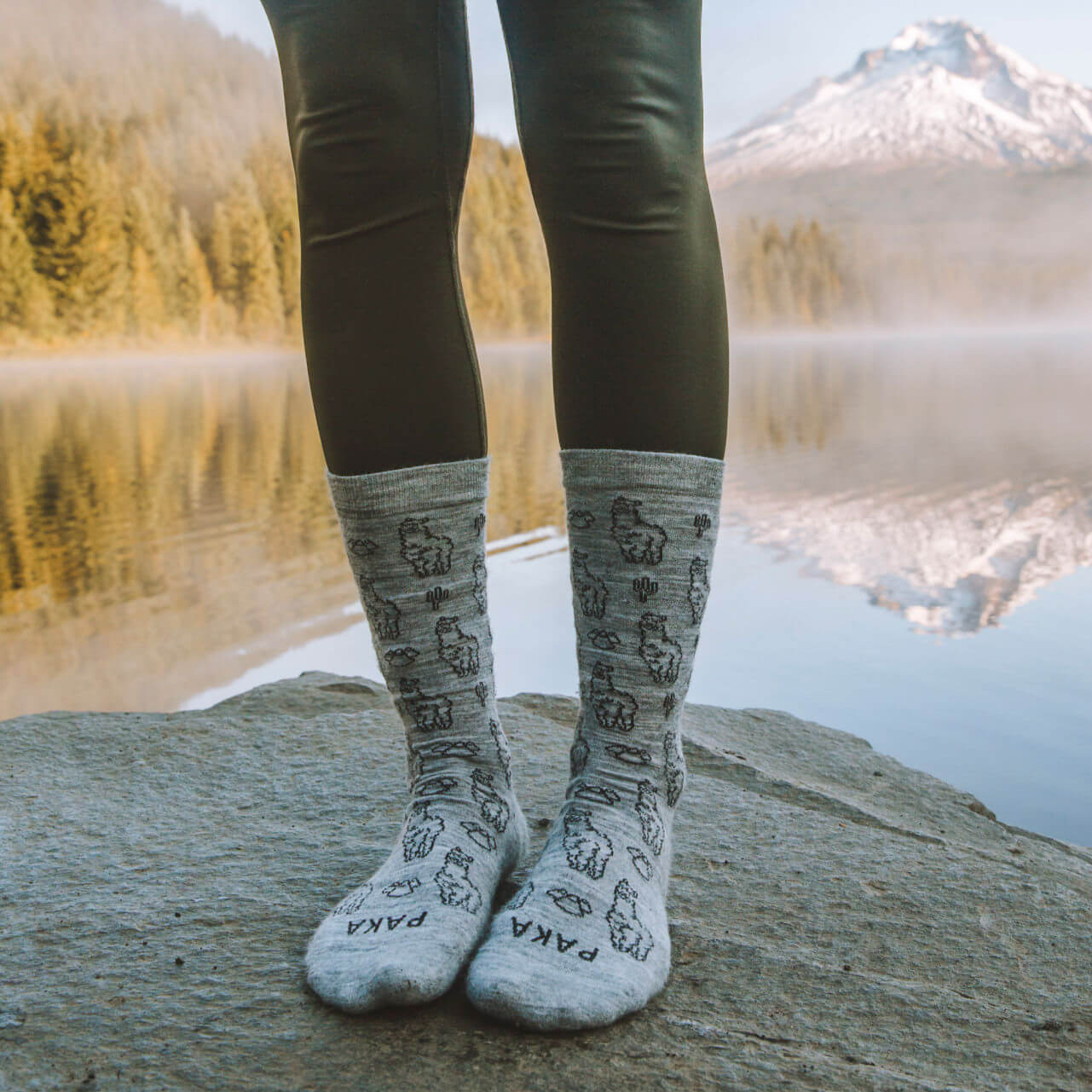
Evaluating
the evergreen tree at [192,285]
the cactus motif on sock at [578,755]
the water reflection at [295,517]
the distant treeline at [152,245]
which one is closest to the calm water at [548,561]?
the water reflection at [295,517]

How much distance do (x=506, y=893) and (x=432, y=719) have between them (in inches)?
4.0

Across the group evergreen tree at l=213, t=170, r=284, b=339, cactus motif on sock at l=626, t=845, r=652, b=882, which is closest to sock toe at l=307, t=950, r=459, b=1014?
cactus motif on sock at l=626, t=845, r=652, b=882

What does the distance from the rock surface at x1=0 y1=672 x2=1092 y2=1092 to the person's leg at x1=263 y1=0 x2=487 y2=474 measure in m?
0.25

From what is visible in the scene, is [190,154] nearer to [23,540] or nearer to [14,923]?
[23,540]

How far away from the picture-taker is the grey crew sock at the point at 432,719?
0.48m

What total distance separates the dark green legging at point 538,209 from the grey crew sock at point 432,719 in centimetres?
2

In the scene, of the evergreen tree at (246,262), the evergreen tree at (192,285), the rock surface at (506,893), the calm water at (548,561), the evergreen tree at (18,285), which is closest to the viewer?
the rock surface at (506,893)

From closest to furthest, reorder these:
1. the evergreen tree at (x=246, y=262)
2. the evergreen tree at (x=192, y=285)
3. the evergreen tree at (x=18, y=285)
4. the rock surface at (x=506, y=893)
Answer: the rock surface at (x=506, y=893), the evergreen tree at (x=18, y=285), the evergreen tree at (x=192, y=285), the evergreen tree at (x=246, y=262)

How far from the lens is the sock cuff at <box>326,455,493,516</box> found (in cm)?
51

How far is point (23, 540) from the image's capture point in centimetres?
225

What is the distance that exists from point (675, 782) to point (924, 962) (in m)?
0.15

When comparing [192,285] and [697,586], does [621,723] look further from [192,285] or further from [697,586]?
[192,285]

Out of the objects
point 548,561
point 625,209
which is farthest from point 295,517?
point 625,209

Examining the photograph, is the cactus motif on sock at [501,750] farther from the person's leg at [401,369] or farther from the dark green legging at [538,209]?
the dark green legging at [538,209]
